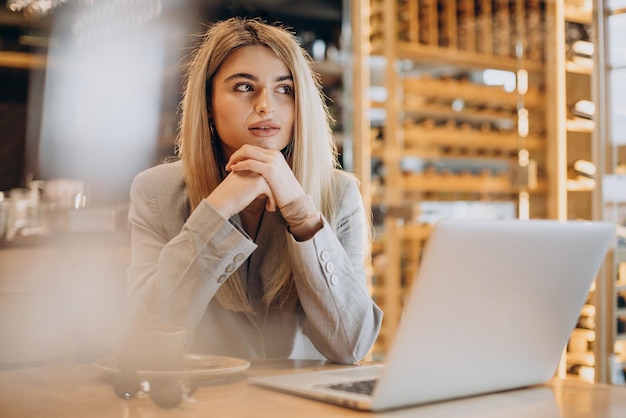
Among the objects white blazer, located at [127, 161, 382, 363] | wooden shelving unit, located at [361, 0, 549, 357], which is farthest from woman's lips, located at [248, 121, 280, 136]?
wooden shelving unit, located at [361, 0, 549, 357]

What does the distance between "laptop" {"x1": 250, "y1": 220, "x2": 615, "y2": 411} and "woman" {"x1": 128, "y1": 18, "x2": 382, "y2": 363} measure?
34 centimetres

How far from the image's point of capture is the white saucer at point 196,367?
1.04 meters

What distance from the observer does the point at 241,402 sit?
1017 millimetres

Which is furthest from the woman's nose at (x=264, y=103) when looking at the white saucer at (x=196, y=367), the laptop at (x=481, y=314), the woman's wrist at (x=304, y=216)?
the laptop at (x=481, y=314)

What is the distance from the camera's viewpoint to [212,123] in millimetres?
1828

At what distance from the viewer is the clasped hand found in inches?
58.7

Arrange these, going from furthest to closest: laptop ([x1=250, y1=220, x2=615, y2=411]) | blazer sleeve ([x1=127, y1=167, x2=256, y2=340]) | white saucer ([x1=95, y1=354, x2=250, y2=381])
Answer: blazer sleeve ([x1=127, y1=167, x2=256, y2=340]) → white saucer ([x1=95, y1=354, x2=250, y2=381]) → laptop ([x1=250, y1=220, x2=615, y2=411])

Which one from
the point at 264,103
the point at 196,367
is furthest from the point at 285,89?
the point at 196,367

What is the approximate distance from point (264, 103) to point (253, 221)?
0.26 m

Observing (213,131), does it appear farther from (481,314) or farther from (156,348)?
(481,314)

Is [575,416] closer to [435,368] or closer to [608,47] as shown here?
[435,368]

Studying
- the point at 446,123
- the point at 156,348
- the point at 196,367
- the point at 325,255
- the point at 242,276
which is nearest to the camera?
the point at 156,348

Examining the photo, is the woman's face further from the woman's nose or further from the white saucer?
the white saucer

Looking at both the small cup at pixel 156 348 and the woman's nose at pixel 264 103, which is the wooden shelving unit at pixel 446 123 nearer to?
the woman's nose at pixel 264 103
